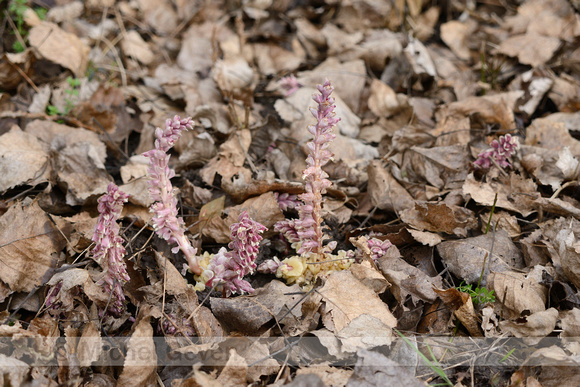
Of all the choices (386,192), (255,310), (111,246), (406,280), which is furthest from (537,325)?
(111,246)

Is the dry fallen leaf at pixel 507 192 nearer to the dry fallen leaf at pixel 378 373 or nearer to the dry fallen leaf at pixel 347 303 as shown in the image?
the dry fallen leaf at pixel 347 303

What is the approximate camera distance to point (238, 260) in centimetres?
230

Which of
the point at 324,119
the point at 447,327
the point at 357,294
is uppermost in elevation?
the point at 324,119

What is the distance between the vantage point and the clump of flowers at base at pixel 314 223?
222 cm

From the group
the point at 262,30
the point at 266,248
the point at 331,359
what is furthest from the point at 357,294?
the point at 262,30

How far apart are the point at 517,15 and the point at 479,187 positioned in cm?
266

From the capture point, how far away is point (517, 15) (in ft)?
15.5

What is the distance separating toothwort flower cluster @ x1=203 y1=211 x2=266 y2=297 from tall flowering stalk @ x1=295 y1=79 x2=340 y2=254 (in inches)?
9.7

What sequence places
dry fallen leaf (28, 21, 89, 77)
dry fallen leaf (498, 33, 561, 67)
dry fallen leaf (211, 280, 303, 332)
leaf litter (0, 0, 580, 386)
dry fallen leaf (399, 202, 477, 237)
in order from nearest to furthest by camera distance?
1. leaf litter (0, 0, 580, 386)
2. dry fallen leaf (211, 280, 303, 332)
3. dry fallen leaf (399, 202, 477, 237)
4. dry fallen leaf (28, 21, 89, 77)
5. dry fallen leaf (498, 33, 561, 67)

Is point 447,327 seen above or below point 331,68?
below

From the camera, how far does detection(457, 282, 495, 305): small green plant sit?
229 centimetres

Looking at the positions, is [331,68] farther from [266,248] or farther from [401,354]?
[401,354]
